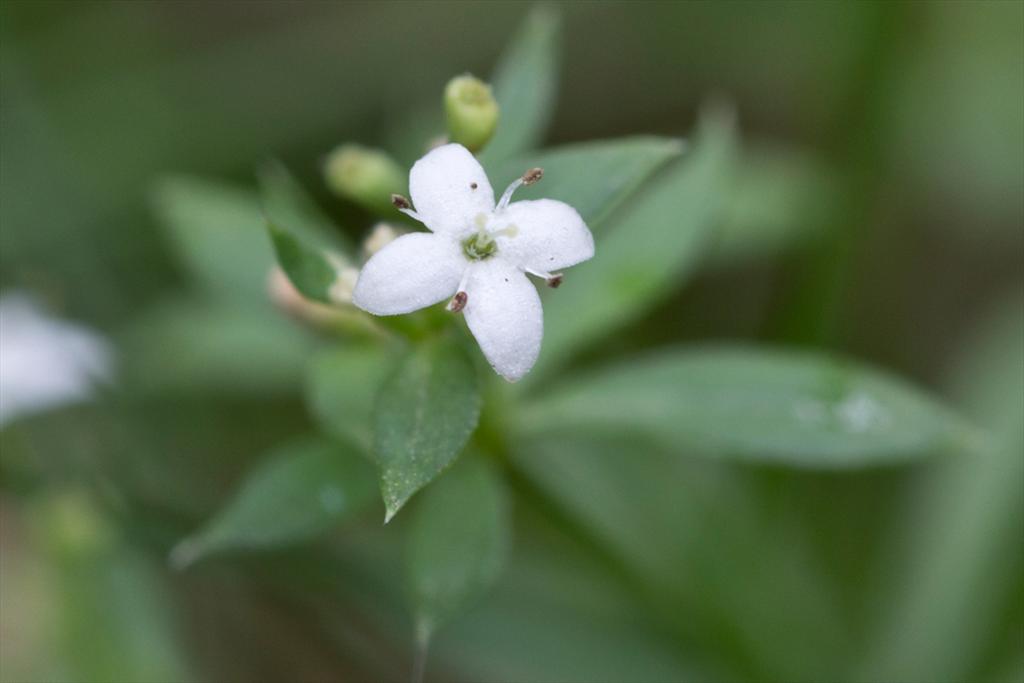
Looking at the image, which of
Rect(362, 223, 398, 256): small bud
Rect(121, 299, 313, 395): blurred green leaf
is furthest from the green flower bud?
Rect(121, 299, 313, 395): blurred green leaf

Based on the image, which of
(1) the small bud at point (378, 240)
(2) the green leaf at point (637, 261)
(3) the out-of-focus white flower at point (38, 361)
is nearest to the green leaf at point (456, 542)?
(2) the green leaf at point (637, 261)

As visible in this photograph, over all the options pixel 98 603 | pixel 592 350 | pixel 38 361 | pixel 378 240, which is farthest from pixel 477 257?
pixel 592 350

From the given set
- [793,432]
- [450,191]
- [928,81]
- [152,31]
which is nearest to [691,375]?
[793,432]

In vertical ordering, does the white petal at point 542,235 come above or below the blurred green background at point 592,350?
above

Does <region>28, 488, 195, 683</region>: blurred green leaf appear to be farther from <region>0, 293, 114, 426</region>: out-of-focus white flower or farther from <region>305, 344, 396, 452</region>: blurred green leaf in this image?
<region>305, 344, 396, 452</region>: blurred green leaf

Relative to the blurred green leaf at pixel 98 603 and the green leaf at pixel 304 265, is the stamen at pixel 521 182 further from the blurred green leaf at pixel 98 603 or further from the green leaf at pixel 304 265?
the blurred green leaf at pixel 98 603

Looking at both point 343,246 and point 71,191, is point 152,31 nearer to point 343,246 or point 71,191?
point 71,191
